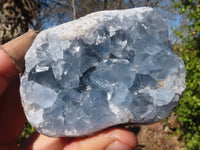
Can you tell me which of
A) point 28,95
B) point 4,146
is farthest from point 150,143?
point 28,95

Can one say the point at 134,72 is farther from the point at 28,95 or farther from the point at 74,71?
the point at 28,95

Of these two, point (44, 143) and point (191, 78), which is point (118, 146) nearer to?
point (44, 143)

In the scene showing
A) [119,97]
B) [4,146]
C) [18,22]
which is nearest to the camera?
[119,97]

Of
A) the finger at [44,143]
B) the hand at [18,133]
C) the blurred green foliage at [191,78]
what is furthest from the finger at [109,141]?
the blurred green foliage at [191,78]

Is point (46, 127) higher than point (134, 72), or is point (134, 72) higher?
point (134, 72)

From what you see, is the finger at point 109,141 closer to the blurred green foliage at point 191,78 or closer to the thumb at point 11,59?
the thumb at point 11,59
